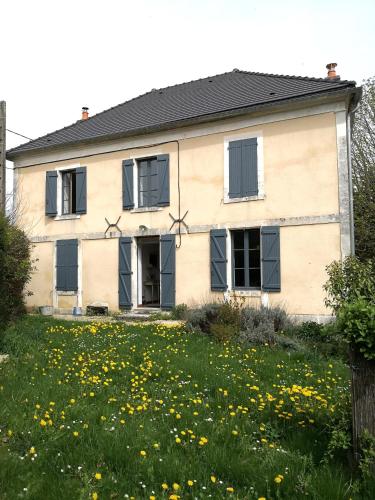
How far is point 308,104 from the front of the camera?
9.20 meters

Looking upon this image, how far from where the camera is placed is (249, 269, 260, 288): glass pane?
9.90m

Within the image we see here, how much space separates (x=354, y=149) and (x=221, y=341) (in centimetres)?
1204

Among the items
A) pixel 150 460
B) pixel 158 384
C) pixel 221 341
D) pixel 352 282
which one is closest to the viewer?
pixel 150 460

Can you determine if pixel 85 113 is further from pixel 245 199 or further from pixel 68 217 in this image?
pixel 245 199

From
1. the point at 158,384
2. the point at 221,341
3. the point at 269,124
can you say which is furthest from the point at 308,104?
the point at 158,384

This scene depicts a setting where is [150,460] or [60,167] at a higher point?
[60,167]

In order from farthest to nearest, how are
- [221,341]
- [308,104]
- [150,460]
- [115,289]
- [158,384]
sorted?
[115,289] < [308,104] < [221,341] < [158,384] < [150,460]

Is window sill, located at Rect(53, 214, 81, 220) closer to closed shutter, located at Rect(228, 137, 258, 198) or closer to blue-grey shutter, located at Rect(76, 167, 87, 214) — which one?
blue-grey shutter, located at Rect(76, 167, 87, 214)

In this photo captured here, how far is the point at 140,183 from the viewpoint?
37.7ft

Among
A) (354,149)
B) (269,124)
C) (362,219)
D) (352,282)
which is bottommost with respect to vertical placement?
(352,282)

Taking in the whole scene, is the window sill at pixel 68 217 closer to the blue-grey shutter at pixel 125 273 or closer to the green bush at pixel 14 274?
the blue-grey shutter at pixel 125 273

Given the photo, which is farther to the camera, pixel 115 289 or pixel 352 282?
pixel 115 289

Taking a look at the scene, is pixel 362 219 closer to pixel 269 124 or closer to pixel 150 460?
pixel 269 124

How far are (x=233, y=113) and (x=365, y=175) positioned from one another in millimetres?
7080
